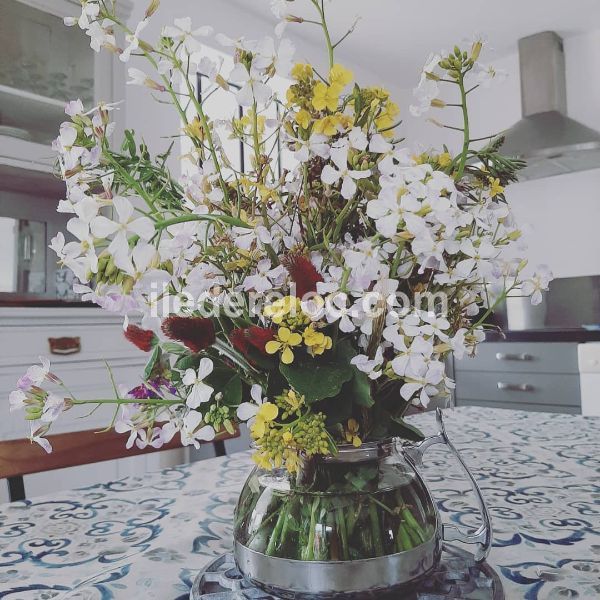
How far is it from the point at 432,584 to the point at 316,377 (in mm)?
236

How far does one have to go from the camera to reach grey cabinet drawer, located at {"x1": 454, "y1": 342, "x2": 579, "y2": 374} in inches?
133

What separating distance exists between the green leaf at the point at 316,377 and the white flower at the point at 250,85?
207mm

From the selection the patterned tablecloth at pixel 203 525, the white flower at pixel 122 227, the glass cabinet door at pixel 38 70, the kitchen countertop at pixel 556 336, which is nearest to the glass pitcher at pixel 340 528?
the patterned tablecloth at pixel 203 525

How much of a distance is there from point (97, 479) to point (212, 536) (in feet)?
5.64

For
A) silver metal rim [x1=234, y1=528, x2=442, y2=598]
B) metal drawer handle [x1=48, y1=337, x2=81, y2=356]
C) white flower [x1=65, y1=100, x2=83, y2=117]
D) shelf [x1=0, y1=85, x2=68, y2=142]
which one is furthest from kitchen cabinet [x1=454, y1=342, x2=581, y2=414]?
white flower [x1=65, y1=100, x2=83, y2=117]

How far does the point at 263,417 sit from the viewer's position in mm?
457

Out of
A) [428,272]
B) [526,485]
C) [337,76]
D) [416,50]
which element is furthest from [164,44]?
[416,50]

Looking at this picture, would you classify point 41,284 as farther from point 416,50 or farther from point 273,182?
point 416,50

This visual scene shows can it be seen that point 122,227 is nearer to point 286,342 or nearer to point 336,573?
point 286,342

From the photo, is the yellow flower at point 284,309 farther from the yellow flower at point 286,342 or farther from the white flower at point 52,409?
the white flower at point 52,409

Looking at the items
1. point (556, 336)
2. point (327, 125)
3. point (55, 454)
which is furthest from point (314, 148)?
point (556, 336)

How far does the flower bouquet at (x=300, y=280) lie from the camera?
0.45 metres

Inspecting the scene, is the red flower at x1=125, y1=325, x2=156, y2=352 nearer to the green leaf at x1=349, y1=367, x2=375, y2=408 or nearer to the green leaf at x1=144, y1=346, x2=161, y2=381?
the green leaf at x1=144, y1=346, x2=161, y2=381

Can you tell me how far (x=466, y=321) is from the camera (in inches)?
22.3
